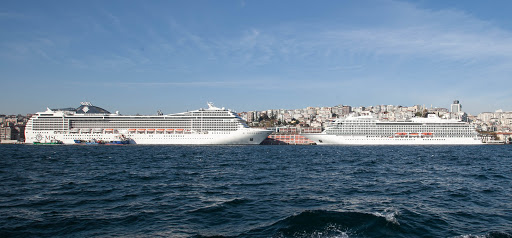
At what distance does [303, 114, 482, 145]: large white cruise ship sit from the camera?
8275cm

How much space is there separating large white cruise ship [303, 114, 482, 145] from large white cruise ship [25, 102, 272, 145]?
18072mm

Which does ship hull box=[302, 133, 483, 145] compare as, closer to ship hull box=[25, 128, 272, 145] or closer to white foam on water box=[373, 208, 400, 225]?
ship hull box=[25, 128, 272, 145]

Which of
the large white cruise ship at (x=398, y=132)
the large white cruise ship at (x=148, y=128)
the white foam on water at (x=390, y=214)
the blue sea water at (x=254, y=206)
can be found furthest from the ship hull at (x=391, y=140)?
the white foam on water at (x=390, y=214)

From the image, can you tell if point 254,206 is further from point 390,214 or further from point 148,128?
point 148,128

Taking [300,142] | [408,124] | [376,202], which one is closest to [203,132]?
[300,142]

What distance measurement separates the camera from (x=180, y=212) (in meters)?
11.0

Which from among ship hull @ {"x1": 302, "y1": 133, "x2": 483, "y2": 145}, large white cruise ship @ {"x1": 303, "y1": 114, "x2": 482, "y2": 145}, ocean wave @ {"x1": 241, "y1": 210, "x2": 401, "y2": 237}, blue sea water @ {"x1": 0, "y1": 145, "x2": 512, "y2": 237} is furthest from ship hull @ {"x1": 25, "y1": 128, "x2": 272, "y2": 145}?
ocean wave @ {"x1": 241, "y1": 210, "x2": 401, "y2": 237}

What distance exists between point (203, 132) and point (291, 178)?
195 ft

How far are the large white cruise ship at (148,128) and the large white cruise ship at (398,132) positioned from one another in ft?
59.3

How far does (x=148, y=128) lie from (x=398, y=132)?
58403mm

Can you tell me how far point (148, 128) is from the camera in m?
80.1

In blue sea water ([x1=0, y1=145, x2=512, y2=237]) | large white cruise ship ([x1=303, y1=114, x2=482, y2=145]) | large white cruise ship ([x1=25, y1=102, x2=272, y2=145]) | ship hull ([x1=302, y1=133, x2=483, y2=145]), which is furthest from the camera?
large white cruise ship ([x1=303, y1=114, x2=482, y2=145])

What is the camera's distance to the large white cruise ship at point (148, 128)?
7488cm

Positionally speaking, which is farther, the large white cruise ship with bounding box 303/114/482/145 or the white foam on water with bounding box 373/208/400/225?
the large white cruise ship with bounding box 303/114/482/145
